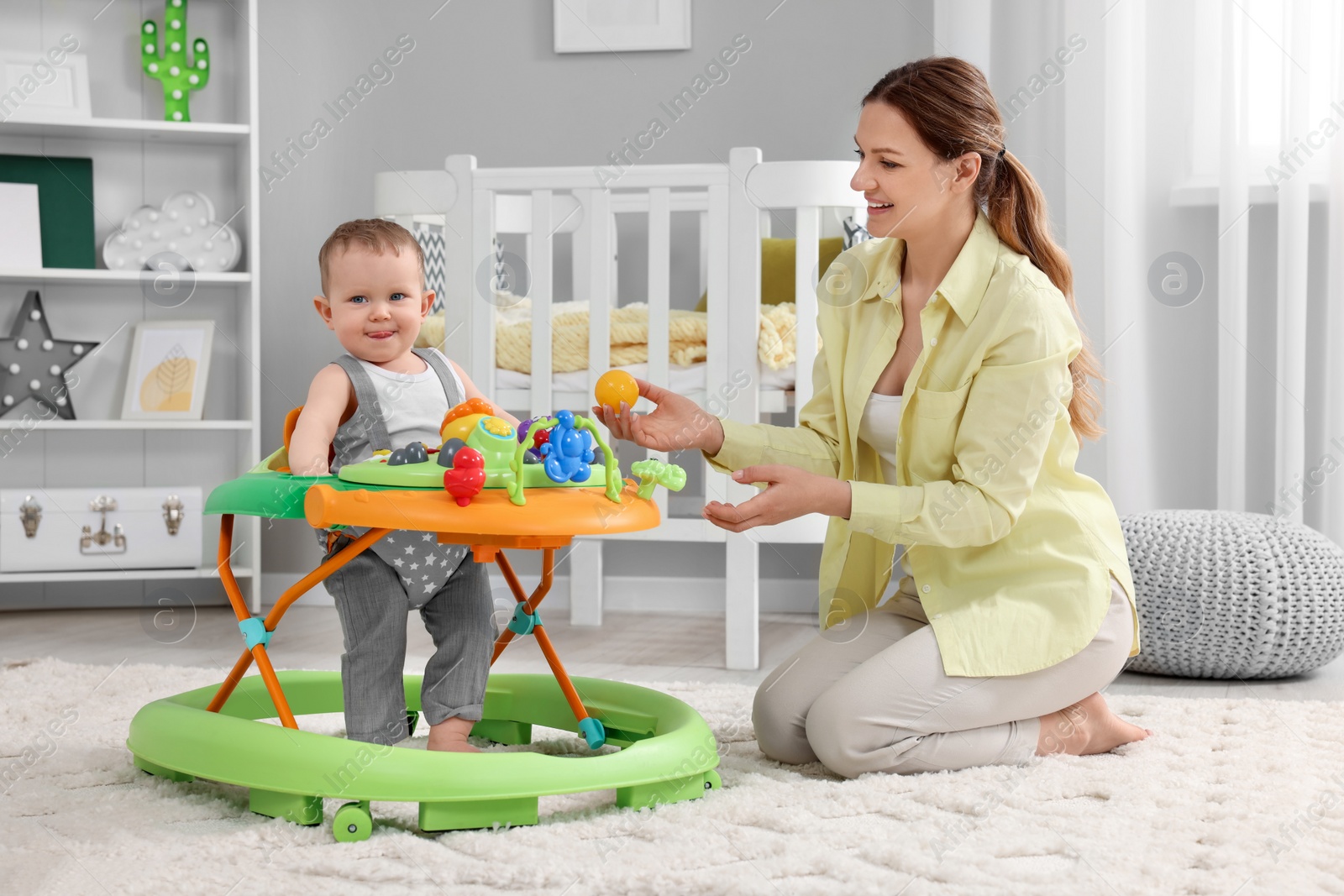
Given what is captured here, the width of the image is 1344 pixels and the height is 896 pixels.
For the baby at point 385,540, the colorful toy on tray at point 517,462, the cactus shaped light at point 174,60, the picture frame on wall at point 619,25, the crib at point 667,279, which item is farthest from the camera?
the picture frame on wall at point 619,25

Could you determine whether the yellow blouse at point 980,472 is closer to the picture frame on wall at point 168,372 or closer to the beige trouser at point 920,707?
the beige trouser at point 920,707

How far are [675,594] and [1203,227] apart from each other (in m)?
1.40

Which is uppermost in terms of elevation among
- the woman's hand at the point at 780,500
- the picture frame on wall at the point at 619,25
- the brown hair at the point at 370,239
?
the picture frame on wall at the point at 619,25

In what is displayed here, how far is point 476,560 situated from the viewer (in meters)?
1.20

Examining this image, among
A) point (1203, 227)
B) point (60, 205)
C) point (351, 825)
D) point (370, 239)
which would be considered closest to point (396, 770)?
point (351, 825)

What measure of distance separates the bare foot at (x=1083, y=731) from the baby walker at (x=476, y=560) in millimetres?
417

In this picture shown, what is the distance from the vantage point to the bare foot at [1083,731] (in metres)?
1.40

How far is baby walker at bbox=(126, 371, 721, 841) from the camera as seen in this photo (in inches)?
42.7

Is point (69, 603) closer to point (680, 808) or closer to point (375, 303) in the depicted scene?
point (375, 303)

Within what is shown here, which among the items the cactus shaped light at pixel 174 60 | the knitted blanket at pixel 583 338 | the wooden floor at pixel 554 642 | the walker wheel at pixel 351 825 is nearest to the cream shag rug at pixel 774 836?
the walker wheel at pixel 351 825

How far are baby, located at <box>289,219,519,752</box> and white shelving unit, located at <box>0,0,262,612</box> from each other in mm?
1404

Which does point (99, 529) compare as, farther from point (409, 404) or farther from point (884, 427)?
point (884, 427)

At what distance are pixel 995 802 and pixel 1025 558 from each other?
0.29 m

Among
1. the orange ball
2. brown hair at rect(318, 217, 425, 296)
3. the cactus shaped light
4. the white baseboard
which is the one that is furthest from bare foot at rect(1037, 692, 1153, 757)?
the cactus shaped light
